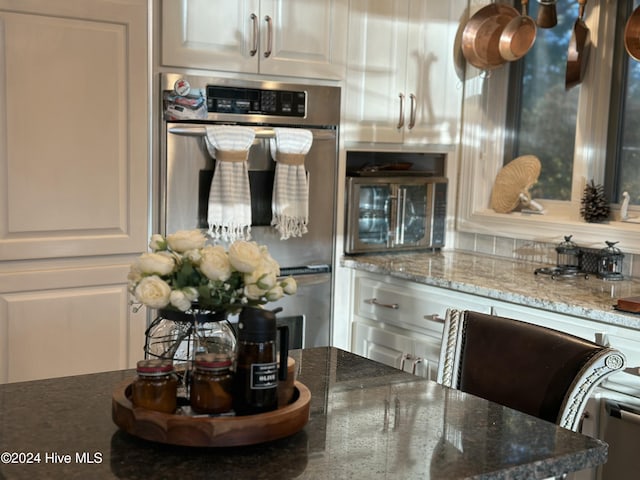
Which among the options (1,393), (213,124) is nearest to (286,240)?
(213,124)

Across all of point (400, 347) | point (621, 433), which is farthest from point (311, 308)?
point (621, 433)

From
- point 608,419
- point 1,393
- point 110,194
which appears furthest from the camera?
point 110,194

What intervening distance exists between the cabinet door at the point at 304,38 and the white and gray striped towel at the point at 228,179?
30cm

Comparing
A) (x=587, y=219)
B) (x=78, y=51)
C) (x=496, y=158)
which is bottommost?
(x=587, y=219)

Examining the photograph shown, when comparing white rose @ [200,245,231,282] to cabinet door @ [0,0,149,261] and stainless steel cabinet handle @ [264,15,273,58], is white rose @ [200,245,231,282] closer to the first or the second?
cabinet door @ [0,0,149,261]

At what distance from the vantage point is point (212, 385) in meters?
1.28

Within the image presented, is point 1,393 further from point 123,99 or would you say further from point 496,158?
point 496,158

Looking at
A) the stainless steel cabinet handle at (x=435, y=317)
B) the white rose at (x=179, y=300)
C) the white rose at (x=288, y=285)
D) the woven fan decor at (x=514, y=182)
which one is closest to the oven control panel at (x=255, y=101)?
the stainless steel cabinet handle at (x=435, y=317)

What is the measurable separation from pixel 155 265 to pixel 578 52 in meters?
2.39

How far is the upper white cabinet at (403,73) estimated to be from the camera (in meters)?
3.25

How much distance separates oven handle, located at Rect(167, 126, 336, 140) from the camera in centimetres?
277

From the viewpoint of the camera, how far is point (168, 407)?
129 centimetres

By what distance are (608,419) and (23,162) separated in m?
1.92

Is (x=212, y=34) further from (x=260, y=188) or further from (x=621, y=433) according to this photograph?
(x=621, y=433)
